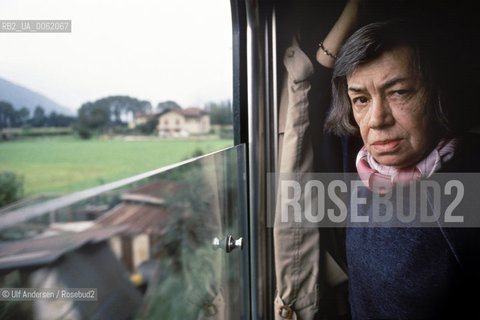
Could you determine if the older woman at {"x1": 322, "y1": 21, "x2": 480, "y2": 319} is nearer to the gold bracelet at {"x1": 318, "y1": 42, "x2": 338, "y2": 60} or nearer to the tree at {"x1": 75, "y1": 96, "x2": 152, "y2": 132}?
the gold bracelet at {"x1": 318, "y1": 42, "x2": 338, "y2": 60}

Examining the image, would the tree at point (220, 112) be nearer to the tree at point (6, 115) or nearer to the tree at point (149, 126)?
the tree at point (149, 126)

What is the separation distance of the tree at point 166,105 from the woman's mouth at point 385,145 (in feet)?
3.25

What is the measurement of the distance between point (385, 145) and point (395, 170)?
12cm

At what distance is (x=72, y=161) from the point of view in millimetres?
410

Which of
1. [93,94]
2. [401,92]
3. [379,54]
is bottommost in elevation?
[93,94]

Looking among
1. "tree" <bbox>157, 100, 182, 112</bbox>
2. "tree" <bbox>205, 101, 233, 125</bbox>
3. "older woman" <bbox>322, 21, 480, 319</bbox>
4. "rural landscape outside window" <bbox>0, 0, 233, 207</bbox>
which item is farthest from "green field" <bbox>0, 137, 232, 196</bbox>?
"older woman" <bbox>322, 21, 480, 319</bbox>

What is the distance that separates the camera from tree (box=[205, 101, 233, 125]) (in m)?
1.19

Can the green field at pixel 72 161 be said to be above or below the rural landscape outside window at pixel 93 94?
below

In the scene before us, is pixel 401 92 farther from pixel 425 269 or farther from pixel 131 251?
pixel 131 251

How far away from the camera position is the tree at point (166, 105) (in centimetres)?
78

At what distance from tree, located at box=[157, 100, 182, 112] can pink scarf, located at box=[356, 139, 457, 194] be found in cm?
100

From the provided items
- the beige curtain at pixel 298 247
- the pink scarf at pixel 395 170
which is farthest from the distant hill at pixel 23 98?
the pink scarf at pixel 395 170

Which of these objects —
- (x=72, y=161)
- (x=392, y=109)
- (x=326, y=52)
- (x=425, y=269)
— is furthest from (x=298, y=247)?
(x=72, y=161)

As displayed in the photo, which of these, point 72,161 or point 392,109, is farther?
point 392,109
